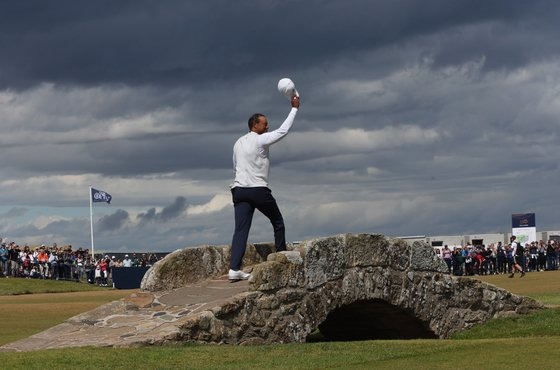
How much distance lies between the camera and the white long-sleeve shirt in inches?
563

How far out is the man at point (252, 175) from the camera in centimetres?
1434

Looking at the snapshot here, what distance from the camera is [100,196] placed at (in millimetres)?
66625

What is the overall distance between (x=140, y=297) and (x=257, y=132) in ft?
10.2

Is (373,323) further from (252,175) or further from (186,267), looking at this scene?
(252,175)

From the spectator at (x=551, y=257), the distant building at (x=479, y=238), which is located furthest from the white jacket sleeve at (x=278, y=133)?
the distant building at (x=479, y=238)

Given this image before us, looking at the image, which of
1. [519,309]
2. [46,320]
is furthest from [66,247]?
[519,309]

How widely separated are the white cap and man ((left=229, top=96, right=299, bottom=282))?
0.08 metres

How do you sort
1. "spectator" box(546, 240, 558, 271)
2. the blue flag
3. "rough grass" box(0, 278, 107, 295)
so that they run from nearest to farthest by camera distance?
"rough grass" box(0, 278, 107, 295)
"spectator" box(546, 240, 558, 271)
the blue flag

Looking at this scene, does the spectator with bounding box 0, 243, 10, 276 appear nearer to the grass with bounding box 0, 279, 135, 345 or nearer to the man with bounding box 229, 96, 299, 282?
the grass with bounding box 0, 279, 135, 345

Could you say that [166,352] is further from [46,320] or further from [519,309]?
[46,320]

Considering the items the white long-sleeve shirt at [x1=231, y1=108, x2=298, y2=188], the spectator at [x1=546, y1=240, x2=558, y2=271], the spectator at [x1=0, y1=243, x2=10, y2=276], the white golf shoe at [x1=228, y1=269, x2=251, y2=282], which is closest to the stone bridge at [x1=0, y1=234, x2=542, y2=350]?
the white golf shoe at [x1=228, y1=269, x2=251, y2=282]

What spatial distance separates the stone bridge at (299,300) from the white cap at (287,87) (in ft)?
7.58

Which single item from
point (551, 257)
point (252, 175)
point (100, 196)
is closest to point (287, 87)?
point (252, 175)

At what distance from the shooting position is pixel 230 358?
472 inches
